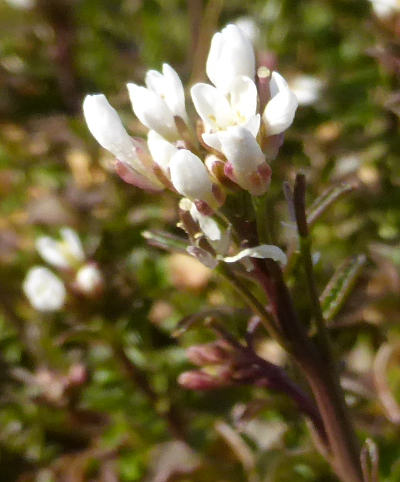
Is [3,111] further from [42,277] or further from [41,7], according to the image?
[42,277]

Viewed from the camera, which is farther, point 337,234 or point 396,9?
point 337,234

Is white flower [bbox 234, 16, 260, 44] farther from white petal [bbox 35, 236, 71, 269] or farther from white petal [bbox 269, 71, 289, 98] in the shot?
white petal [bbox 269, 71, 289, 98]

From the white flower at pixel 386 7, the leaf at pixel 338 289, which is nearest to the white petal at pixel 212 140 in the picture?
the leaf at pixel 338 289

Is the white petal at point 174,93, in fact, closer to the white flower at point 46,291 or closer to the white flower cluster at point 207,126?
the white flower cluster at point 207,126

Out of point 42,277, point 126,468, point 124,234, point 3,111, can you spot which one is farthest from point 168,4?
point 126,468

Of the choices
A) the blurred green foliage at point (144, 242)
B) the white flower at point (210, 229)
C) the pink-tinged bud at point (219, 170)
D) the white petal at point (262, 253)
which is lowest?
the blurred green foliage at point (144, 242)

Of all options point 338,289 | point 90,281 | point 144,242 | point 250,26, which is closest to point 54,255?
point 90,281
